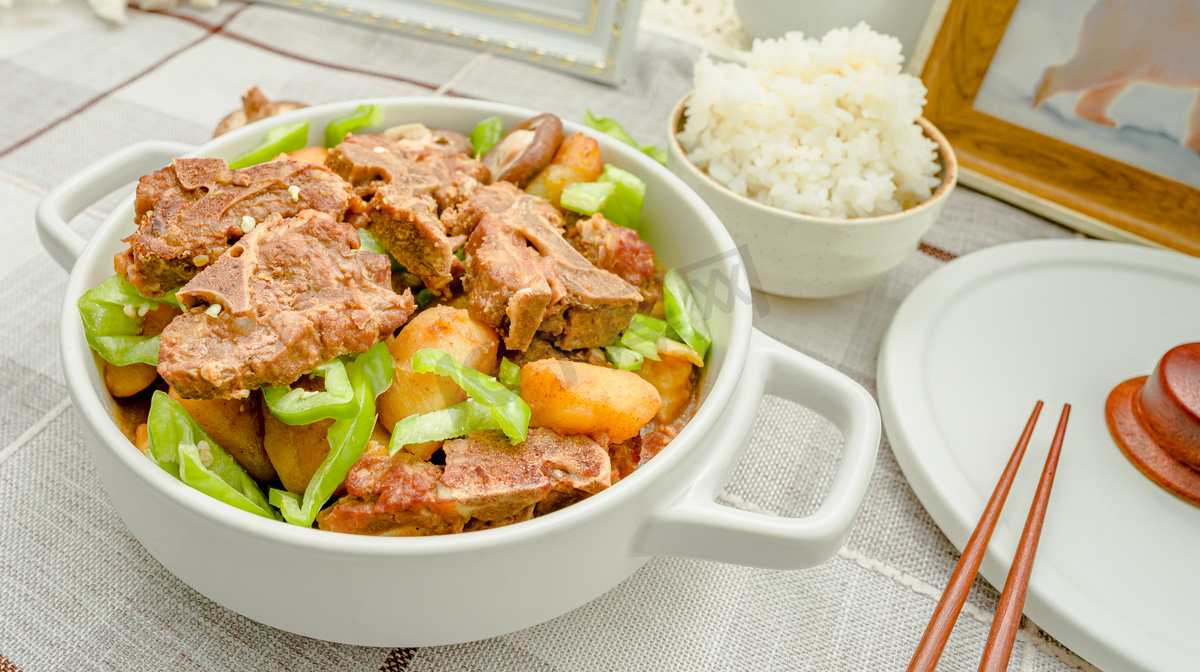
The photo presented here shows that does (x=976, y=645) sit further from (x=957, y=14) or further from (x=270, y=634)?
(x=957, y=14)

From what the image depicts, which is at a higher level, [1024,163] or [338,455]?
[1024,163]

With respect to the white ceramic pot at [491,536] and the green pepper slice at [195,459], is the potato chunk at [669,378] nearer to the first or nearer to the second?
the white ceramic pot at [491,536]

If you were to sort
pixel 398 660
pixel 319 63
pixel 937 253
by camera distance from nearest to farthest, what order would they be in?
1. pixel 398 660
2. pixel 937 253
3. pixel 319 63

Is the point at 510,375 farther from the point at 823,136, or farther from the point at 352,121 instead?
the point at 823,136

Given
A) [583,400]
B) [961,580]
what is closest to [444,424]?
[583,400]

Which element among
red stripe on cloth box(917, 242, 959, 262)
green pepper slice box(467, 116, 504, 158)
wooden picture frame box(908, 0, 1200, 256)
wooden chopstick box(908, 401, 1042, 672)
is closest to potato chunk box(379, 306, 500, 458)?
green pepper slice box(467, 116, 504, 158)

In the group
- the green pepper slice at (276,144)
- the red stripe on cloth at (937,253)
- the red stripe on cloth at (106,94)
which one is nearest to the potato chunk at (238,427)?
the green pepper slice at (276,144)

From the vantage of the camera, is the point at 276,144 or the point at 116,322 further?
the point at 276,144
